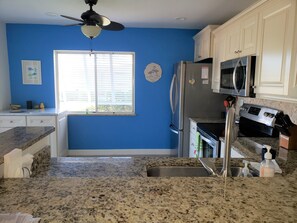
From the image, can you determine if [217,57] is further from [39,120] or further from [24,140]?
[39,120]

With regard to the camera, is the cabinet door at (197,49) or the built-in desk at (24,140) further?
the cabinet door at (197,49)

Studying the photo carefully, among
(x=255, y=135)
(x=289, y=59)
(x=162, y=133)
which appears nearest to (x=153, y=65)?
(x=162, y=133)

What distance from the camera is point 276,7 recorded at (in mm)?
1794

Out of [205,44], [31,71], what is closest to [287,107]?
[205,44]

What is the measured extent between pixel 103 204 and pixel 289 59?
169cm

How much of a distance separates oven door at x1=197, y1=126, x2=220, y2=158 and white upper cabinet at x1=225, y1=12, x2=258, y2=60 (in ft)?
3.27

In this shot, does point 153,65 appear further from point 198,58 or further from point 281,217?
point 281,217

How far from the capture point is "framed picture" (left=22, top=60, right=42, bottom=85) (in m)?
4.07

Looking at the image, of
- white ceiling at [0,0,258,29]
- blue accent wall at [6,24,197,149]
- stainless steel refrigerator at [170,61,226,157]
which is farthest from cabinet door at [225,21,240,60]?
blue accent wall at [6,24,197,149]

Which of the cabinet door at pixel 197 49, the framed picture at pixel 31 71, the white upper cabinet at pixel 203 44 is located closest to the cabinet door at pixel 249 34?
the white upper cabinet at pixel 203 44

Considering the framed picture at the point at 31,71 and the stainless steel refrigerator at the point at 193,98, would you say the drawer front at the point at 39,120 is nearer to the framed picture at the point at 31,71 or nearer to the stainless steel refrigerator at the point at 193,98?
the framed picture at the point at 31,71

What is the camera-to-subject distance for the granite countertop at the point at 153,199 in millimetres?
664

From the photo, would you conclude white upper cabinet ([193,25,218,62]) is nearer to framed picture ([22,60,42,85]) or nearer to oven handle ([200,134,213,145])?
oven handle ([200,134,213,145])

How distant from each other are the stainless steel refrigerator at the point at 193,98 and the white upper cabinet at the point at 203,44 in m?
0.26
